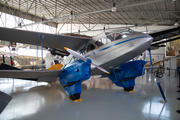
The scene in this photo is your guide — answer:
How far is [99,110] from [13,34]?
543cm

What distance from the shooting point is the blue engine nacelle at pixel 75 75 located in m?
5.41

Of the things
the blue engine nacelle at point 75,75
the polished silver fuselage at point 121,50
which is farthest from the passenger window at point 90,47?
the blue engine nacelle at point 75,75

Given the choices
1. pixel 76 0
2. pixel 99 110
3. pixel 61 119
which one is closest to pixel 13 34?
pixel 61 119

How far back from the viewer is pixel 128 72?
775cm

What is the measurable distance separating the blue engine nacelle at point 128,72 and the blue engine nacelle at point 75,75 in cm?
272

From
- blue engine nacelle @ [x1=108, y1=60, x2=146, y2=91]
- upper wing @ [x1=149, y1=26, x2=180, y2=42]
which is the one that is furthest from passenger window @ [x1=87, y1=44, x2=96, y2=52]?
upper wing @ [x1=149, y1=26, x2=180, y2=42]

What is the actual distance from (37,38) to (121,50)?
4625 mm

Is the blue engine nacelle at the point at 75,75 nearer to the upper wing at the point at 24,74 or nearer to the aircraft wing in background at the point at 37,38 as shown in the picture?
the upper wing at the point at 24,74

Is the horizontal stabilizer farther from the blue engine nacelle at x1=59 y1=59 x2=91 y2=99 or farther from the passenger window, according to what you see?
the passenger window

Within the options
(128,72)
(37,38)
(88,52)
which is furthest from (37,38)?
(128,72)

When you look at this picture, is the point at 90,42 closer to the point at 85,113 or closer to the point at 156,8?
the point at 85,113

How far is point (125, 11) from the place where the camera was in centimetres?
1719

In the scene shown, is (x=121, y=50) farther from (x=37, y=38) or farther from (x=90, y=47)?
(x=37, y=38)

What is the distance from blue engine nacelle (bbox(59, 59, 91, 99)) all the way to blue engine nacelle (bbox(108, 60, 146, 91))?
8.93 ft
